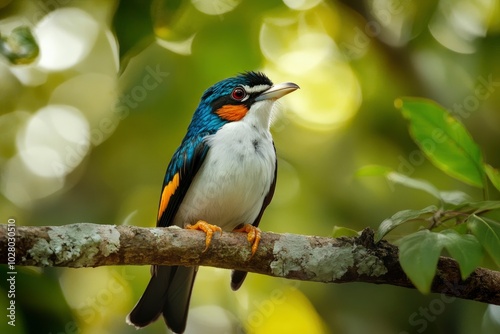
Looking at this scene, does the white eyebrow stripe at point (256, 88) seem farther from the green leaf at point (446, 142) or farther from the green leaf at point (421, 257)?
the green leaf at point (421, 257)

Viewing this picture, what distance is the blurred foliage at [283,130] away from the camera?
17.4 feet

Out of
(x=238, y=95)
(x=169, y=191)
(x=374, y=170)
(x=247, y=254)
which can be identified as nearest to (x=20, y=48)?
(x=169, y=191)

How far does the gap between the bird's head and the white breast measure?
0.16 meters

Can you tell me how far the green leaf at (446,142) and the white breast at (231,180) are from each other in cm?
131

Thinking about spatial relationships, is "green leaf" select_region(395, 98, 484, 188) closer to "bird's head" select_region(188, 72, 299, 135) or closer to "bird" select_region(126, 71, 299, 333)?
"bird" select_region(126, 71, 299, 333)

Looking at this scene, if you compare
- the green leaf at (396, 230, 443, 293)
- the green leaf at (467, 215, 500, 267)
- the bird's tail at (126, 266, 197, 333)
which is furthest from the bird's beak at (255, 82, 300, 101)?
the green leaf at (396, 230, 443, 293)

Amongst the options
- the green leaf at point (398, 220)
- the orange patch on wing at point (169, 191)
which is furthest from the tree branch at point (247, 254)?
the orange patch on wing at point (169, 191)

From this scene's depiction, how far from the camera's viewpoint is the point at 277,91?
186 inches

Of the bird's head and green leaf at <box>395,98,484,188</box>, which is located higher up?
green leaf at <box>395,98,484,188</box>

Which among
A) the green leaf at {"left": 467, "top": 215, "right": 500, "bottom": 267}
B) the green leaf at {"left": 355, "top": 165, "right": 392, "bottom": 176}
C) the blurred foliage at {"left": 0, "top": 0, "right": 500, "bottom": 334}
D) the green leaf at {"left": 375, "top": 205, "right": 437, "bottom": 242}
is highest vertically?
the green leaf at {"left": 467, "top": 215, "right": 500, "bottom": 267}

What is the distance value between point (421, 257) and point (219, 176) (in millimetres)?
2031

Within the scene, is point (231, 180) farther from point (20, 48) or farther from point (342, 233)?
point (20, 48)

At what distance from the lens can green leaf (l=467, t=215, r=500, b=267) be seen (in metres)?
2.72

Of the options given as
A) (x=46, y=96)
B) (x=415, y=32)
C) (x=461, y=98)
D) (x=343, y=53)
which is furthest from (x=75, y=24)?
(x=461, y=98)
